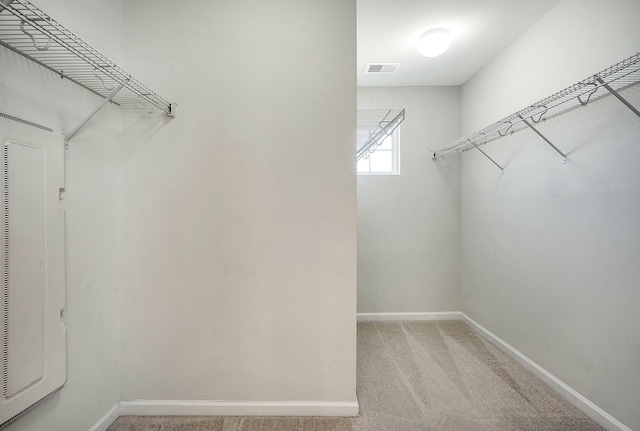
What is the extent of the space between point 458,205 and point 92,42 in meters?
3.43

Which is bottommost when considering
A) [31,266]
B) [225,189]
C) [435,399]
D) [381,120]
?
[435,399]

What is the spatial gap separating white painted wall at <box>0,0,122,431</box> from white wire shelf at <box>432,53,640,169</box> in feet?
8.12

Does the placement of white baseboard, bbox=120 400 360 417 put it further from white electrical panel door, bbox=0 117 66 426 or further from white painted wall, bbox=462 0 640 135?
white painted wall, bbox=462 0 640 135

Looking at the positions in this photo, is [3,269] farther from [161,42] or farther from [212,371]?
[161,42]

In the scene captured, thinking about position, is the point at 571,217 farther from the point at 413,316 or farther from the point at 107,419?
the point at 107,419

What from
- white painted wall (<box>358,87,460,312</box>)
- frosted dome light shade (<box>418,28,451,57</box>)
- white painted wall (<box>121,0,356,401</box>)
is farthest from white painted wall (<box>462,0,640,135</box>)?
white painted wall (<box>121,0,356,401</box>)

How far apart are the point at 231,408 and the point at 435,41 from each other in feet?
9.96

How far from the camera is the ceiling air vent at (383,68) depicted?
254 centimetres

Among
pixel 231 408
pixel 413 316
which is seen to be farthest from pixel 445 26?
pixel 231 408

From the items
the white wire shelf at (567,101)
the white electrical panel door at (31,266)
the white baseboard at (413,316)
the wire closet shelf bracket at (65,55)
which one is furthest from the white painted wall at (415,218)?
the white electrical panel door at (31,266)

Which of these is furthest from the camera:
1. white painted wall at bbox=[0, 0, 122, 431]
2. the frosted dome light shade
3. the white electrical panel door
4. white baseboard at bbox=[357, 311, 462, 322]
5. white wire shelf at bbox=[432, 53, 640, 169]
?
white baseboard at bbox=[357, 311, 462, 322]

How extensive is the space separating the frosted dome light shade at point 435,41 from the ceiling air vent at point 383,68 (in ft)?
1.49

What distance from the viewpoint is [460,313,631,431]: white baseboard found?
1472mm

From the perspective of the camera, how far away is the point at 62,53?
1.12 meters
